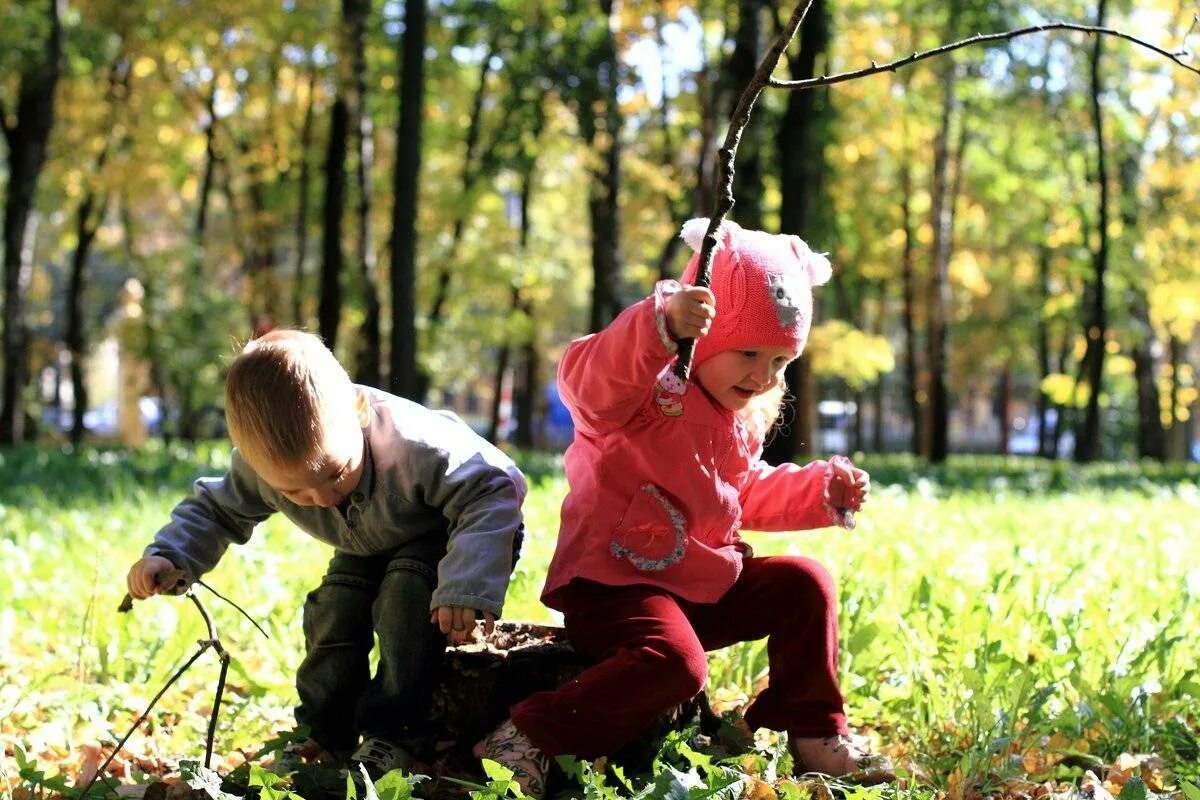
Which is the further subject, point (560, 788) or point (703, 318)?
point (560, 788)

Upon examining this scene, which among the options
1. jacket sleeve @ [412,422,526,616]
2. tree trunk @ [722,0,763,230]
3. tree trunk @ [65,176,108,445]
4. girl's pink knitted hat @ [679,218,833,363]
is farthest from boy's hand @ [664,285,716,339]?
tree trunk @ [65,176,108,445]

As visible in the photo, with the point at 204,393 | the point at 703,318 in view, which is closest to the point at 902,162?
the point at 204,393

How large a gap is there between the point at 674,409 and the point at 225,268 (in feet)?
113

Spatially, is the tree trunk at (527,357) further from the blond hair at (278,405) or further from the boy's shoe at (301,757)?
the blond hair at (278,405)

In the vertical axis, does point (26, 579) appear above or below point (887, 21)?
below

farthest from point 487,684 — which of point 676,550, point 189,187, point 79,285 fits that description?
point 189,187

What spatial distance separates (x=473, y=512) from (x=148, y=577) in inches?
28.2

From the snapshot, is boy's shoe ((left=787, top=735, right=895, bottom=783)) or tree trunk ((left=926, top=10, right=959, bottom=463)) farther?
tree trunk ((left=926, top=10, right=959, bottom=463))

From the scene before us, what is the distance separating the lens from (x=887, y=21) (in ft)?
66.6

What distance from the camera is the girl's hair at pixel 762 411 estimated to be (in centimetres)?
332

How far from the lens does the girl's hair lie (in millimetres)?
3324

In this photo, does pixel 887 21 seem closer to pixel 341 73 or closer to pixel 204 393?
pixel 341 73

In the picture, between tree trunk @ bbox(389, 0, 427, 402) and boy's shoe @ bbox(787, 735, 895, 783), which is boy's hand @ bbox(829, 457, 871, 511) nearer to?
boy's shoe @ bbox(787, 735, 895, 783)

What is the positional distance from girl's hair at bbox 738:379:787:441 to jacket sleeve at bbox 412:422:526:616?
0.58m
